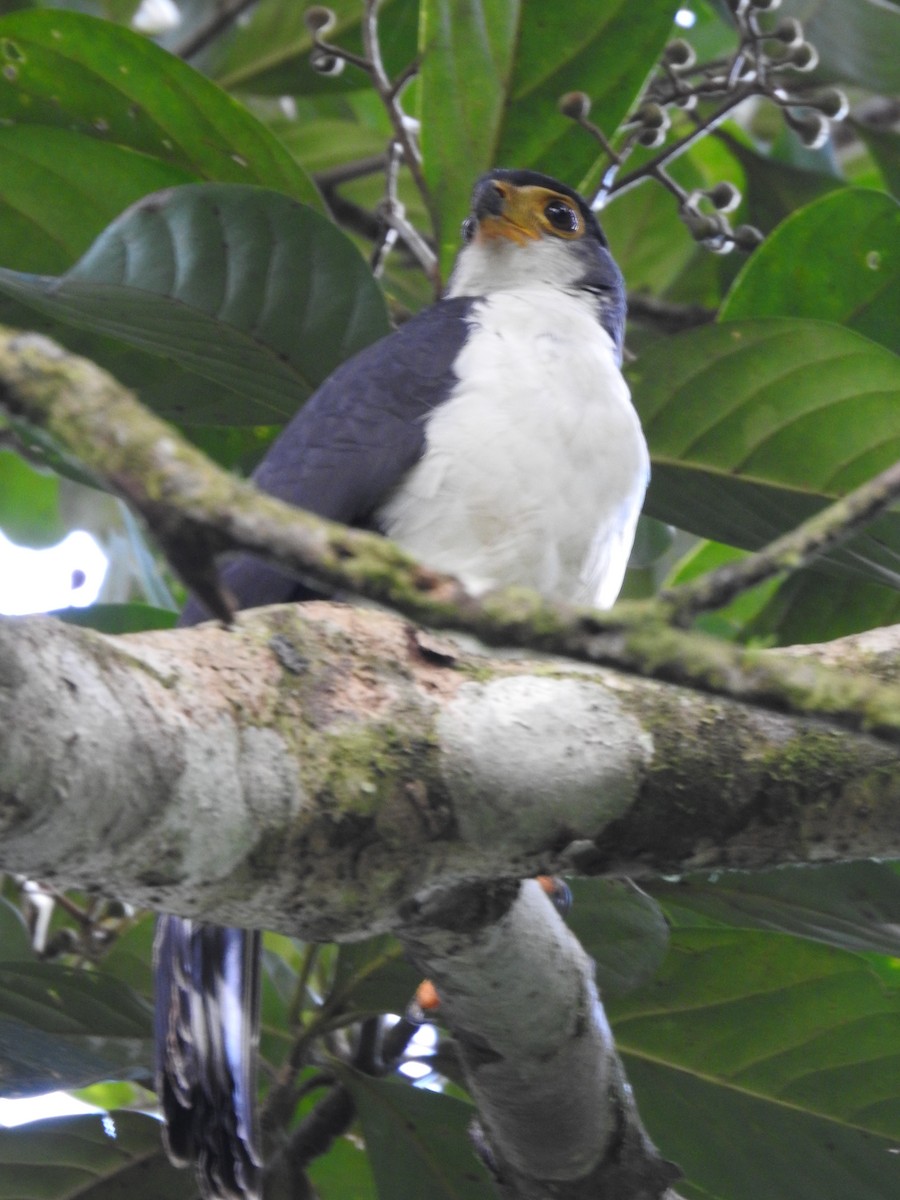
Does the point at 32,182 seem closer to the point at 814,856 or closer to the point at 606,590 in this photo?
the point at 606,590

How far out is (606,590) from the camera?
99.6 inches

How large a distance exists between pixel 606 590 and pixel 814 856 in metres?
0.85

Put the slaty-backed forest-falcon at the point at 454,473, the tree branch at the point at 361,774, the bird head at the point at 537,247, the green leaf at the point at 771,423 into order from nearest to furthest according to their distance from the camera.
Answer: the tree branch at the point at 361,774 < the slaty-backed forest-falcon at the point at 454,473 < the green leaf at the point at 771,423 < the bird head at the point at 537,247

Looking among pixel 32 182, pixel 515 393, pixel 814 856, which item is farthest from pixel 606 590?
pixel 32 182

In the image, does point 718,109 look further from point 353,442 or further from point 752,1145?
point 752,1145

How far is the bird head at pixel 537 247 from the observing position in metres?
3.12

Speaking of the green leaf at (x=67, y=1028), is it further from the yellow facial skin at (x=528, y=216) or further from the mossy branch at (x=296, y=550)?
the yellow facial skin at (x=528, y=216)

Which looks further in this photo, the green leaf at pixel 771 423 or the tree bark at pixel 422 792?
the green leaf at pixel 771 423

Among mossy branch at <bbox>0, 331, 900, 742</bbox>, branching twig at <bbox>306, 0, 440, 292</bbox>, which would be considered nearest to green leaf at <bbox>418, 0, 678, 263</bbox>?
branching twig at <bbox>306, 0, 440, 292</bbox>

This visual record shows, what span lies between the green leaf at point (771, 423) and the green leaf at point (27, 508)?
2.25 m

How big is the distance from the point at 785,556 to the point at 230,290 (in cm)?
172

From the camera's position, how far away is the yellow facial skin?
3127 mm

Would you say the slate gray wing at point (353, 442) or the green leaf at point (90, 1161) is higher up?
the slate gray wing at point (353, 442)

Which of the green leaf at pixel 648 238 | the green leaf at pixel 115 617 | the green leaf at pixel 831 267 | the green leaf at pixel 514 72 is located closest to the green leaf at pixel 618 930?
the green leaf at pixel 115 617
